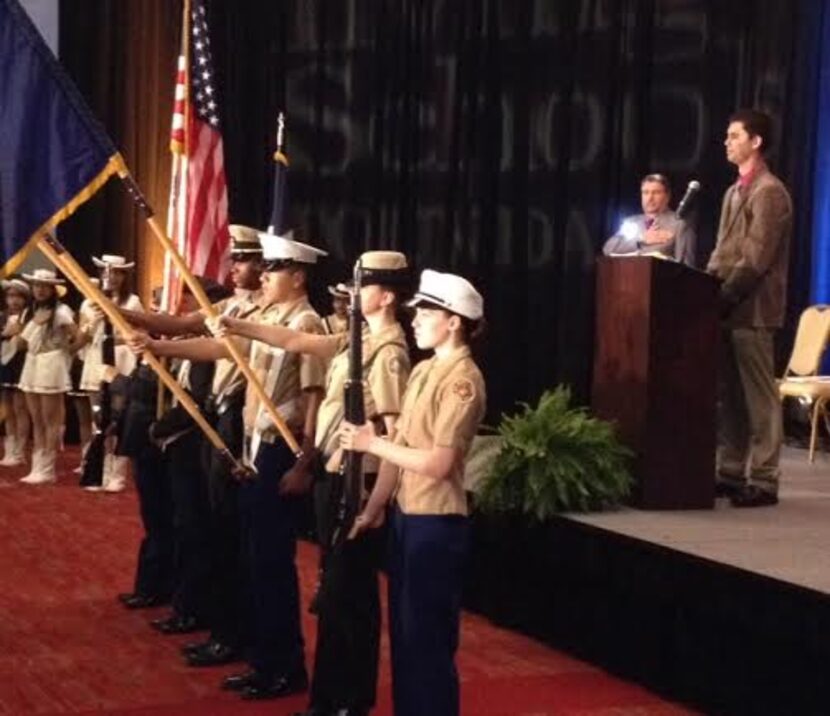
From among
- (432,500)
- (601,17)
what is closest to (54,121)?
(432,500)

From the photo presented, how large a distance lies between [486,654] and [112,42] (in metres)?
9.58

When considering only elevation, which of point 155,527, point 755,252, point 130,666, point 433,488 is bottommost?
point 130,666

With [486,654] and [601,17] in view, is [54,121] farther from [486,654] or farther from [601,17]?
[601,17]

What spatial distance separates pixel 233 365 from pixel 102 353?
3150 millimetres

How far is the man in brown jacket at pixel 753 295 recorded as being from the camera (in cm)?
610

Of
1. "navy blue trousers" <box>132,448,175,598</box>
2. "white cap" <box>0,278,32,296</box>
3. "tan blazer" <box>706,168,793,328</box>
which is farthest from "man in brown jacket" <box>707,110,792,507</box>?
"white cap" <box>0,278,32,296</box>

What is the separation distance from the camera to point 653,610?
535cm

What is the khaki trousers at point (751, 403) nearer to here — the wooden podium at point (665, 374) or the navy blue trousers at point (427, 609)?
the wooden podium at point (665, 374)

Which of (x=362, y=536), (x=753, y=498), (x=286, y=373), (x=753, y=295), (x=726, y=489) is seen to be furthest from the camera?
(x=726, y=489)

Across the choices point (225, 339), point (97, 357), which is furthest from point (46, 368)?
point (225, 339)

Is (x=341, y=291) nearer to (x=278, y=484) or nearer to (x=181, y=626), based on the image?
(x=181, y=626)

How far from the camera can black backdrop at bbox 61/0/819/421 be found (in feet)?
28.3

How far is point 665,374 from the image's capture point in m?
6.07

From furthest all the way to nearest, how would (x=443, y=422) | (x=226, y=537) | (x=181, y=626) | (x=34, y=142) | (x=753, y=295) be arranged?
(x=753, y=295) → (x=181, y=626) → (x=226, y=537) → (x=34, y=142) → (x=443, y=422)
